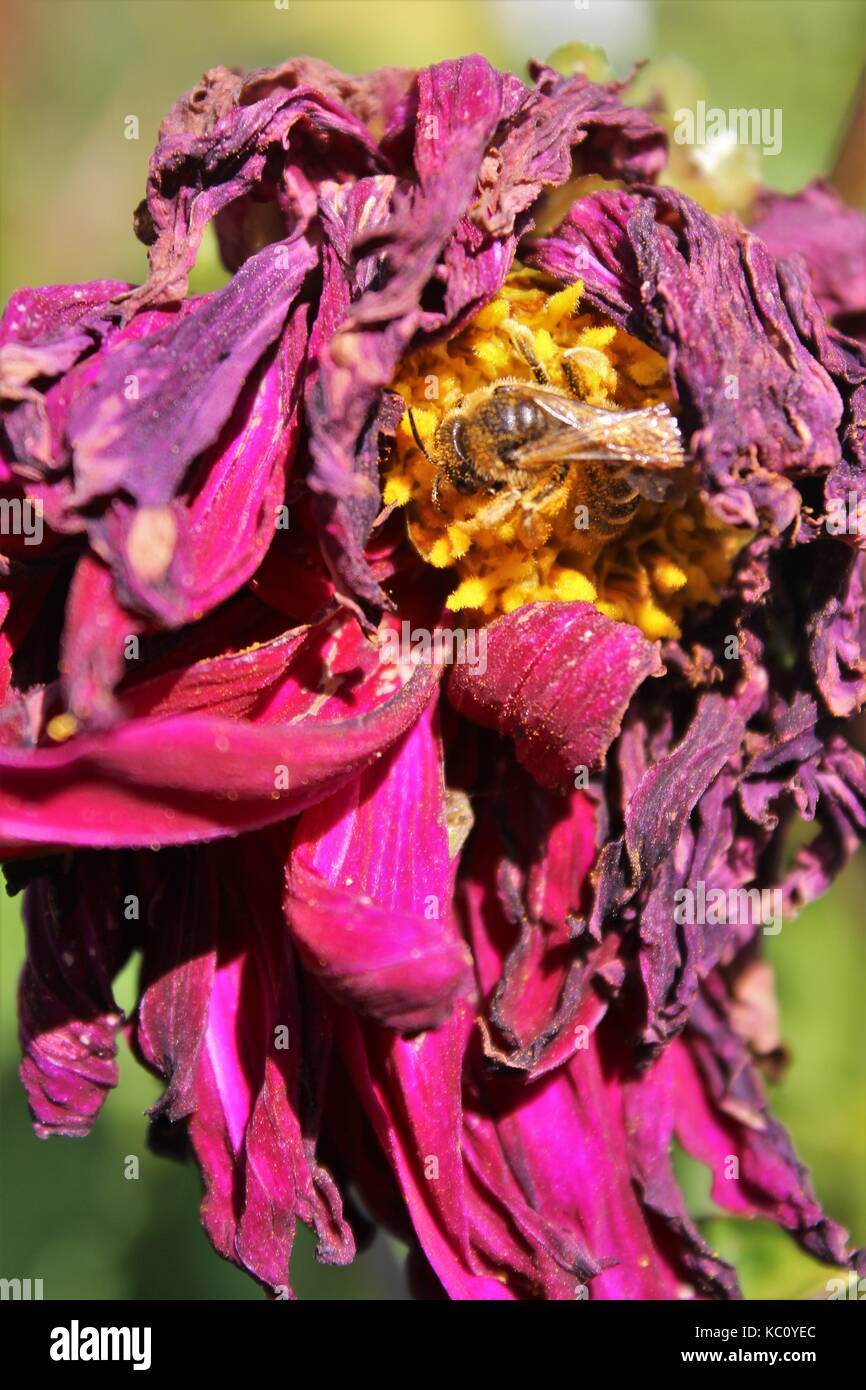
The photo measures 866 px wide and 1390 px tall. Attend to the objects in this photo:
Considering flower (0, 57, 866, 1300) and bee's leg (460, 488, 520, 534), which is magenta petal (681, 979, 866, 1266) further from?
bee's leg (460, 488, 520, 534)

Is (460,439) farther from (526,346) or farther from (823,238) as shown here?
(823,238)

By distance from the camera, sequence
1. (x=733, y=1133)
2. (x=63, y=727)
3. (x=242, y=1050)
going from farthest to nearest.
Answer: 1. (x=733, y=1133)
2. (x=242, y=1050)
3. (x=63, y=727)

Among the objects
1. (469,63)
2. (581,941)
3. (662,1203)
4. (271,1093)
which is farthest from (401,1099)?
(469,63)

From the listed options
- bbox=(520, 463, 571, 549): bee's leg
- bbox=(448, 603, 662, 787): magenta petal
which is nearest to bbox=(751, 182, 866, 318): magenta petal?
bbox=(520, 463, 571, 549): bee's leg

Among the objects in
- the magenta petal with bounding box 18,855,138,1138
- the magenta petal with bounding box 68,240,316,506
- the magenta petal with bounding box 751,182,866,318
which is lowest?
the magenta petal with bounding box 18,855,138,1138

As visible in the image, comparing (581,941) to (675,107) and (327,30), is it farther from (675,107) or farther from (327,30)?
(327,30)

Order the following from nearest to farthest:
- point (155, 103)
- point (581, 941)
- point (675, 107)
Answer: point (581, 941) → point (675, 107) → point (155, 103)

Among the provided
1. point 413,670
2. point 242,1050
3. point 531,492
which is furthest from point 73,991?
point 531,492
